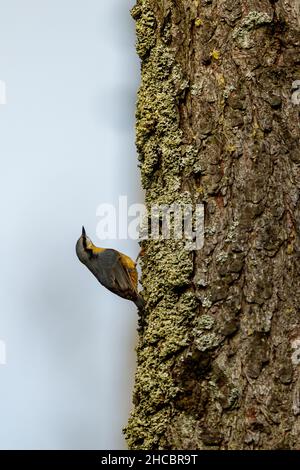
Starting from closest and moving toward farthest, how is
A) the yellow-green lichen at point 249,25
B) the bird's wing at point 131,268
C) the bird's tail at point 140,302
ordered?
the yellow-green lichen at point 249,25 < the bird's tail at point 140,302 < the bird's wing at point 131,268

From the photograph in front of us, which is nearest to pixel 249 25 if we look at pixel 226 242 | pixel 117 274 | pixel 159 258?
pixel 226 242

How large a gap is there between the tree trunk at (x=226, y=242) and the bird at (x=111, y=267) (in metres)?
0.89

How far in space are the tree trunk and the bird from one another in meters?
0.89

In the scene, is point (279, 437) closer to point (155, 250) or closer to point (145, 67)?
point (155, 250)

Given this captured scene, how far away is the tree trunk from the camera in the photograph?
2457 mm

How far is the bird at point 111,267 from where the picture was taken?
363cm

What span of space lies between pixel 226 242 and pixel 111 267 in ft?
4.42

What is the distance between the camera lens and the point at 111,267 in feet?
12.5

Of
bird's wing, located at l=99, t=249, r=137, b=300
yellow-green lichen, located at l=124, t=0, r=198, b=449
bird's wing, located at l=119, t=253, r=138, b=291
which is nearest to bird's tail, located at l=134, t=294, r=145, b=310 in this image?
yellow-green lichen, located at l=124, t=0, r=198, b=449

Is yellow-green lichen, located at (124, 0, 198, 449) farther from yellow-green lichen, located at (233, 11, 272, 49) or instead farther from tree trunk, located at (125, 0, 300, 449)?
yellow-green lichen, located at (233, 11, 272, 49)

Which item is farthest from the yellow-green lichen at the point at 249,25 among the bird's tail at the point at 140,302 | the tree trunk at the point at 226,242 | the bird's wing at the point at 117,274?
the bird's wing at the point at 117,274

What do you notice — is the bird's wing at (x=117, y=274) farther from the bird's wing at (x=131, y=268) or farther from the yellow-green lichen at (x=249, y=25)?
the yellow-green lichen at (x=249, y=25)

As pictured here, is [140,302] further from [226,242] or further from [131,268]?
[131,268]

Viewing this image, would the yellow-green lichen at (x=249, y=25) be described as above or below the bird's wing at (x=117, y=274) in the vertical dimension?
above
